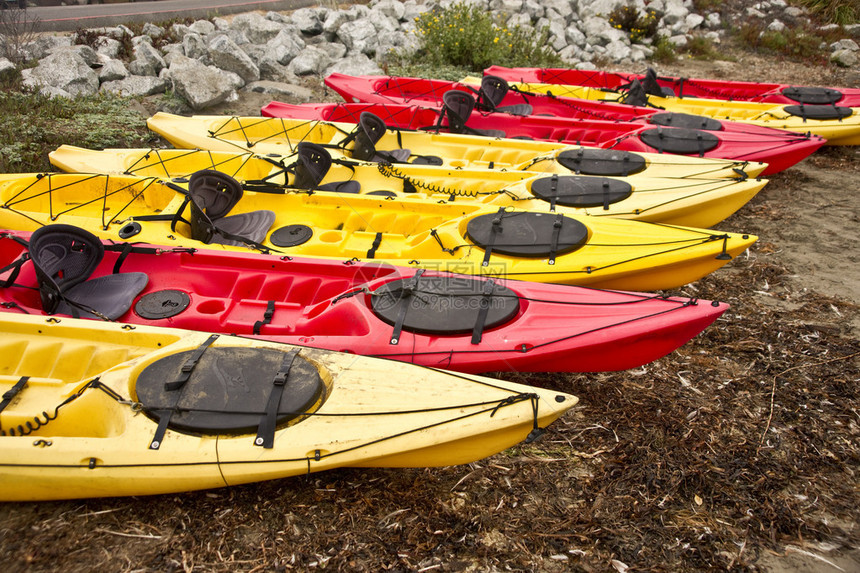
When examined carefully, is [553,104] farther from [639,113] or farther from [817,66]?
[817,66]

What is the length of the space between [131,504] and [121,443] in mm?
456

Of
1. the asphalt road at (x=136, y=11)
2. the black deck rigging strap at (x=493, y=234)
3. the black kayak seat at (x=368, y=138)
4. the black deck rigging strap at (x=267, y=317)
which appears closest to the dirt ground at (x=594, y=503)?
the black deck rigging strap at (x=493, y=234)

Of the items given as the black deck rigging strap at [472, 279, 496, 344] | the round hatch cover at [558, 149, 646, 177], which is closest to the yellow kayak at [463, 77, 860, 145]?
the round hatch cover at [558, 149, 646, 177]

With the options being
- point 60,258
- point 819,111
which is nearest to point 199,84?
point 60,258

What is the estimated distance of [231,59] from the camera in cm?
991

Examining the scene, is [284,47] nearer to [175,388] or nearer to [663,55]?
[663,55]

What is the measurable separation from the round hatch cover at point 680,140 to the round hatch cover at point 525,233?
2740mm

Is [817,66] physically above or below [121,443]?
above

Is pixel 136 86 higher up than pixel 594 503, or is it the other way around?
pixel 136 86

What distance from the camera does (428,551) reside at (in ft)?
9.25

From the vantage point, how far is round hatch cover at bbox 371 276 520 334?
11.3 ft

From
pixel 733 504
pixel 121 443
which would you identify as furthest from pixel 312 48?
pixel 733 504

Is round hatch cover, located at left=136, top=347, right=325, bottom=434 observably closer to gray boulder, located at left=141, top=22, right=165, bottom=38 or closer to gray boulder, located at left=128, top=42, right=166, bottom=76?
gray boulder, located at left=128, top=42, right=166, bottom=76

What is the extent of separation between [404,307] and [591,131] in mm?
4915
